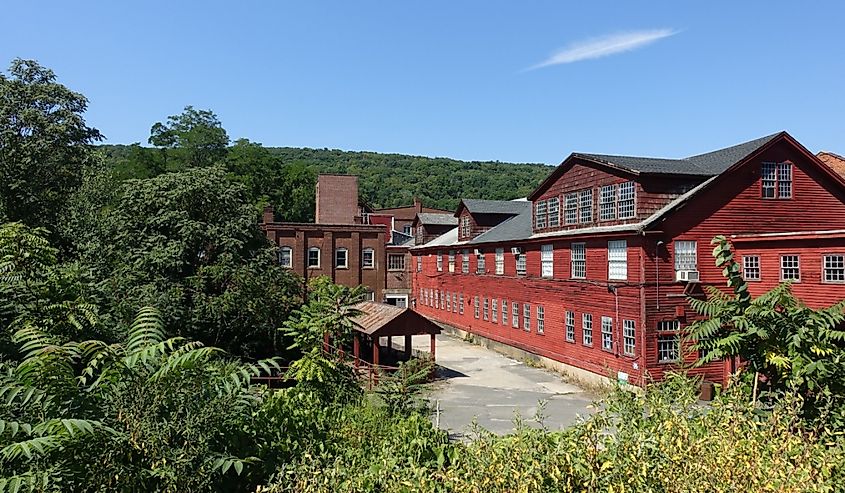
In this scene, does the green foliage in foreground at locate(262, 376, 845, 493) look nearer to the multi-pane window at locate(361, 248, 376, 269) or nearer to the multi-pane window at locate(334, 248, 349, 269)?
the multi-pane window at locate(334, 248, 349, 269)

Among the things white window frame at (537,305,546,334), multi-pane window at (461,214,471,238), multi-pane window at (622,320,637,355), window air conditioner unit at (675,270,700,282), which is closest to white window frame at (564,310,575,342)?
white window frame at (537,305,546,334)

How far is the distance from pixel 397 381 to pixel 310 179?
73.4 metres

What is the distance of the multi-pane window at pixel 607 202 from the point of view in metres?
26.2

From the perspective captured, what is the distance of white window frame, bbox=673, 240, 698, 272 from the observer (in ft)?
78.8

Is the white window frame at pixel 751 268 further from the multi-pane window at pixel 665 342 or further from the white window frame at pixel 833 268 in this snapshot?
the multi-pane window at pixel 665 342

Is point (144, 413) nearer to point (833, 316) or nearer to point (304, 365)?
point (304, 365)

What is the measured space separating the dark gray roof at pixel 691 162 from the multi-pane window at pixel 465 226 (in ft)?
48.4

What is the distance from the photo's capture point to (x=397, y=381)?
1014 cm

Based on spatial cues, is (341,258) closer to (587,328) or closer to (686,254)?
(587,328)

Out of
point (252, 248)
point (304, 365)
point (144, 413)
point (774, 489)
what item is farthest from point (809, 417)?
point (252, 248)

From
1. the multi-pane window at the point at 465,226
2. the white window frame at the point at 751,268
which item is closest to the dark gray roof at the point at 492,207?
the multi-pane window at the point at 465,226

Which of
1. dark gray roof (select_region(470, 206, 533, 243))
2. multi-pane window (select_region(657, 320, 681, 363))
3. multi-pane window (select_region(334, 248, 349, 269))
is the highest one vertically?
dark gray roof (select_region(470, 206, 533, 243))

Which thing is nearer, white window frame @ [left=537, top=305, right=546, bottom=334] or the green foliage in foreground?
the green foliage in foreground

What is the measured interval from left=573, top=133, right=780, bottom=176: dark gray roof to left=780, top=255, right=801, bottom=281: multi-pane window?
4.49m
